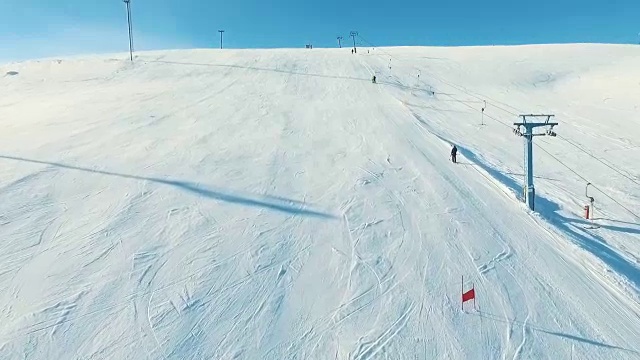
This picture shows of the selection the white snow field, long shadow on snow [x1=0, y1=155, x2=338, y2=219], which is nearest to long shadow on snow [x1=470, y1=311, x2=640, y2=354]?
the white snow field

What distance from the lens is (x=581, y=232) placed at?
9.48 metres

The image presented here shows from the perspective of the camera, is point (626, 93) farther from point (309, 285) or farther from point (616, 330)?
point (309, 285)

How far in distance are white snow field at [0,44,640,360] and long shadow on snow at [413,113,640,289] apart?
0.20 ft

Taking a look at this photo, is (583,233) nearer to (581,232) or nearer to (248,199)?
(581,232)

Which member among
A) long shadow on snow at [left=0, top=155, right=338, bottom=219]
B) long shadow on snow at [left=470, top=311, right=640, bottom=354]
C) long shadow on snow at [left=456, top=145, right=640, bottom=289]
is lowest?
long shadow on snow at [left=470, top=311, right=640, bottom=354]

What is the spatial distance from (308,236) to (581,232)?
6.33 meters

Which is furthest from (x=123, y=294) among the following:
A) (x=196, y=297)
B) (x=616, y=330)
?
(x=616, y=330)

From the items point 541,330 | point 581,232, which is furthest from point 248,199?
point 581,232

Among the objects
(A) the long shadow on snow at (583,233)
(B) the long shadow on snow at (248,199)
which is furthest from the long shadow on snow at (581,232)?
(B) the long shadow on snow at (248,199)

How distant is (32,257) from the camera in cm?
746

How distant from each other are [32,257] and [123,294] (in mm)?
2244

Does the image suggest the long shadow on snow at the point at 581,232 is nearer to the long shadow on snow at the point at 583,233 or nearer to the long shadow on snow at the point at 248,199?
the long shadow on snow at the point at 583,233

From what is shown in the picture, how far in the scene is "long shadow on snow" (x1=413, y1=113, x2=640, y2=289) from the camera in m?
8.08

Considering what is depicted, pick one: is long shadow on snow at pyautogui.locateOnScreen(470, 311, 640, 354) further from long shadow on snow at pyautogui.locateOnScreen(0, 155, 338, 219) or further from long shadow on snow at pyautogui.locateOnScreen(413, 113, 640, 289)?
long shadow on snow at pyautogui.locateOnScreen(0, 155, 338, 219)
